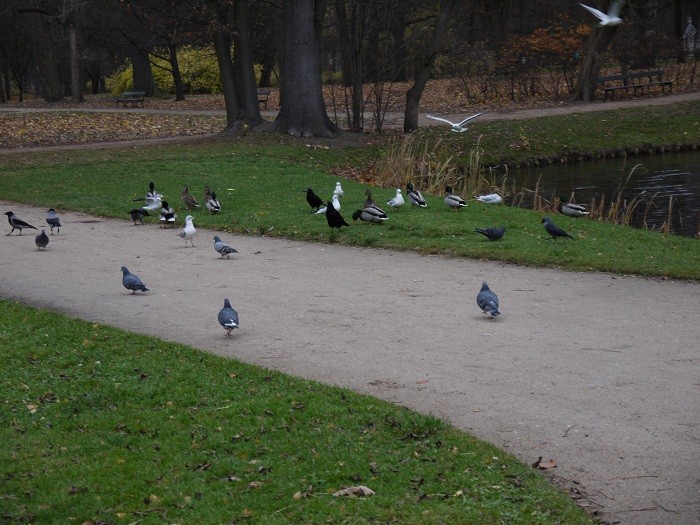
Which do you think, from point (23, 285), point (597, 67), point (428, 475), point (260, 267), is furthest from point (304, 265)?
point (597, 67)

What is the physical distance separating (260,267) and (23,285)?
3173mm

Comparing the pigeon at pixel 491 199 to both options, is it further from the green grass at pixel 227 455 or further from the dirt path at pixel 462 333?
the green grass at pixel 227 455

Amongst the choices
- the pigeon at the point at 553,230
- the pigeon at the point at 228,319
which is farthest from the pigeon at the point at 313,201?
the pigeon at the point at 228,319

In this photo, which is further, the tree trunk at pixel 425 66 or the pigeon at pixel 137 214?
the tree trunk at pixel 425 66

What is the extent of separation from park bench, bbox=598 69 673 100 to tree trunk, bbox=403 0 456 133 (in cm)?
1201

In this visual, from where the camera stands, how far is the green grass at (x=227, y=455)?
5977 millimetres

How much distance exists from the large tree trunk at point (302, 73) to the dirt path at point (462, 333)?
47.7 ft

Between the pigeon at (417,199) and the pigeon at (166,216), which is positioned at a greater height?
the pigeon at (417,199)

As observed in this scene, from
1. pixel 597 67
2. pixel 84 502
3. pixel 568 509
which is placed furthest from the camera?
pixel 597 67

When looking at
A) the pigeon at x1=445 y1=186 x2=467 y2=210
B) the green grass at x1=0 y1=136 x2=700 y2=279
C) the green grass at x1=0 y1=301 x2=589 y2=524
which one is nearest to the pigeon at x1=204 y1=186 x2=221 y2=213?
the green grass at x1=0 y1=136 x2=700 y2=279

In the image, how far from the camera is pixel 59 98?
176ft

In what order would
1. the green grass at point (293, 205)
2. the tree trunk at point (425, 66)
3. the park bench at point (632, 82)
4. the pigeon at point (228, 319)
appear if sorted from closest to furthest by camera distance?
1. the pigeon at point (228, 319)
2. the green grass at point (293, 205)
3. the tree trunk at point (425, 66)
4. the park bench at point (632, 82)

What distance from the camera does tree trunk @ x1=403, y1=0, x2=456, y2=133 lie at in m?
32.7

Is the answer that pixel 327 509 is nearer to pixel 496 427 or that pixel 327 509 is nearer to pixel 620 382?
pixel 496 427
